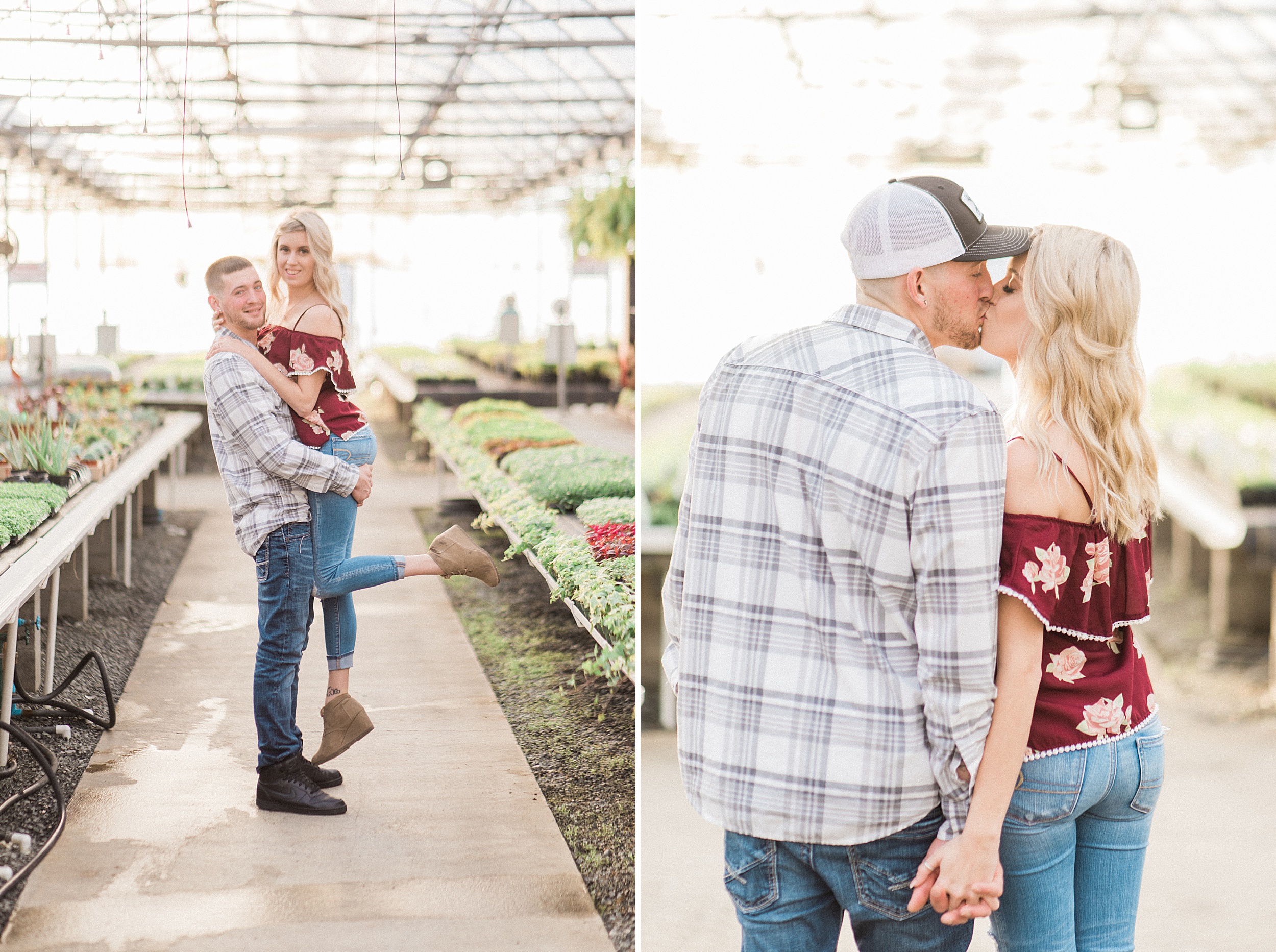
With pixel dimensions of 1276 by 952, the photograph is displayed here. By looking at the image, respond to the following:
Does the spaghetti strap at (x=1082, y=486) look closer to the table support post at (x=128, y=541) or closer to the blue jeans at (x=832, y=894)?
the blue jeans at (x=832, y=894)

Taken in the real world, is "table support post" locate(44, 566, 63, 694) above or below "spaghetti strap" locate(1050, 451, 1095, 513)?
below

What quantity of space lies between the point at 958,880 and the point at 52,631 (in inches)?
80.1

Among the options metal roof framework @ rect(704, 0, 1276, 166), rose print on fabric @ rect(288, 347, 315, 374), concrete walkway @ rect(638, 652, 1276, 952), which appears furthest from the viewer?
metal roof framework @ rect(704, 0, 1276, 166)

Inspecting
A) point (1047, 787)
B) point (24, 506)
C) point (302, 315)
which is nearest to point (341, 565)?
point (302, 315)

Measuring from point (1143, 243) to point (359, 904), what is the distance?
11.4 metres

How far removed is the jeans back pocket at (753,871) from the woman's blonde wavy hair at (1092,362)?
57 cm

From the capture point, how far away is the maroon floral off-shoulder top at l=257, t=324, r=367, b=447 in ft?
7.60

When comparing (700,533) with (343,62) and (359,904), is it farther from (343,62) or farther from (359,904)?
(343,62)

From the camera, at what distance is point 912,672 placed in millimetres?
1366

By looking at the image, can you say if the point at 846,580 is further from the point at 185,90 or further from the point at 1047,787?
the point at 185,90

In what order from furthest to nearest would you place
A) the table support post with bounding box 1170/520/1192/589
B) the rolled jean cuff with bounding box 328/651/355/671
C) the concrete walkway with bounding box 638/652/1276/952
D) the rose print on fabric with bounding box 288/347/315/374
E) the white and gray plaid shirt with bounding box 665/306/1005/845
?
the table support post with bounding box 1170/520/1192/589
the concrete walkway with bounding box 638/652/1276/952
the rolled jean cuff with bounding box 328/651/355/671
the rose print on fabric with bounding box 288/347/315/374
the white and gray plaid shirt with bounding box 665/306/1005/845

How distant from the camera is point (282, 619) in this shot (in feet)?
7.91

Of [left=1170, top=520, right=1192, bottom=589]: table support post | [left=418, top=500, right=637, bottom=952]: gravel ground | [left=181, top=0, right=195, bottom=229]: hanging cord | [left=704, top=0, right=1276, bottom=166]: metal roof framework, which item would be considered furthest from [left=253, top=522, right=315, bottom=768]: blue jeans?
[left=1170, top=520, right=1192, bottom=589]: table support post

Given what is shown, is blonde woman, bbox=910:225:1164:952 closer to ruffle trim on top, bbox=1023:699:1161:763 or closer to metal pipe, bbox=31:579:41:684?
ruffle trim on top, bbox=1023:699:1161:763
